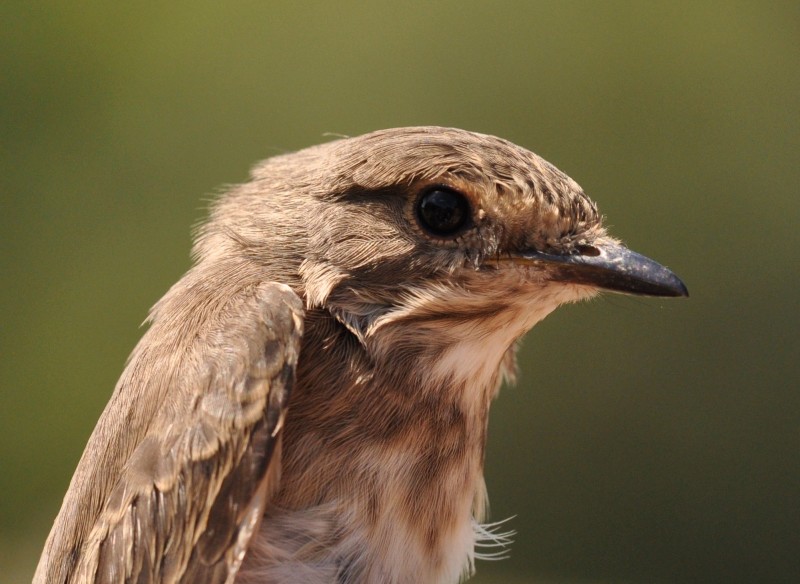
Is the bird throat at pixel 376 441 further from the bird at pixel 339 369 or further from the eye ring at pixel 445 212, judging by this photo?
the eye ring at pixel 445 212

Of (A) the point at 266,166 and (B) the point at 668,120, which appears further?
(B) the point at 668,120

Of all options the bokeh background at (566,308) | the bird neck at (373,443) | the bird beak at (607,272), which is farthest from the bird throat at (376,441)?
the bokeh background at (566,308)


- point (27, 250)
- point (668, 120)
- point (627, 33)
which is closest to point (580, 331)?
point (668, 120)

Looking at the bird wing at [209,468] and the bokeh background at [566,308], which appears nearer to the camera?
the bird wing at [209,468]

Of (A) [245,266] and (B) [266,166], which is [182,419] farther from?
(B) [266,166]

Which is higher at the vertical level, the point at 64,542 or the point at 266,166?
the point at 266,166

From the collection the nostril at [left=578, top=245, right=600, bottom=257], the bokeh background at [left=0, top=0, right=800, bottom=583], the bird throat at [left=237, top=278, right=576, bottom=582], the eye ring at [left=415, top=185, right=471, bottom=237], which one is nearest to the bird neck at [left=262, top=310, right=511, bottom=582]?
the bird throat at [left=237, top=278, right=576, bottom=582]

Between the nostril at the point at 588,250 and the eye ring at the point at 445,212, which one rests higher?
the eye ring at the point at 445,212
